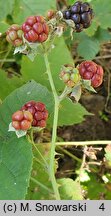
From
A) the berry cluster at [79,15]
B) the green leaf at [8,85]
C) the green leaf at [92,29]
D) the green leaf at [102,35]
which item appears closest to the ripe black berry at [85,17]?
the berry cluster at [79,15]

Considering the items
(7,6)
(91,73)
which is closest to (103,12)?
(7,6)

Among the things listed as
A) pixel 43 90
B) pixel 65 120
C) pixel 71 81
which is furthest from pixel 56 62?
pixel 71 81

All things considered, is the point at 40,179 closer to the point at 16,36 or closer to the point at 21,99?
the point at 21,99

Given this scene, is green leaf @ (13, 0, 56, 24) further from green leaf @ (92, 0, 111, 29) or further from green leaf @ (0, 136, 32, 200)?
green leaf @ (0, 136, 32, 200)

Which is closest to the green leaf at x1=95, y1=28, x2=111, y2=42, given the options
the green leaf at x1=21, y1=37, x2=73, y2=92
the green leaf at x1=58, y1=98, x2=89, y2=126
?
the green leaf at x1=21, y1=37, x2=73, y2=92

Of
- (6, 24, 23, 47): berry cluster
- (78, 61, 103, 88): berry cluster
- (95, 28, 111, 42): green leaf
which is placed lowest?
(95, 28, 111, 42): green leaf
